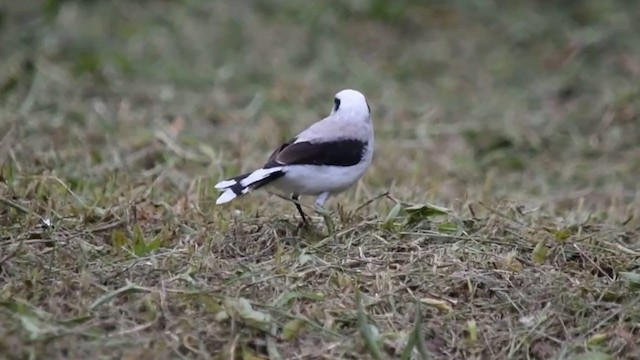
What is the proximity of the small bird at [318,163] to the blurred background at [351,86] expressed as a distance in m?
1.05

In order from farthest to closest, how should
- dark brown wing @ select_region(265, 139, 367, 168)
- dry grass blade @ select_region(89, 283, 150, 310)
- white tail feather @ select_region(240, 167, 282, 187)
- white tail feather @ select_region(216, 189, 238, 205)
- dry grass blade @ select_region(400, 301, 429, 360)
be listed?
dark brown wing @ select_region(265, 139, 367, 168), white tail feather @ select_region(240, 167, 282, 187), white tail feather @ select_region(216, 189, 238, 205), dry grass blade @ select_region(89, 283, 150, 310), dry grass blade @ select_region(400, 301, 429, 360)

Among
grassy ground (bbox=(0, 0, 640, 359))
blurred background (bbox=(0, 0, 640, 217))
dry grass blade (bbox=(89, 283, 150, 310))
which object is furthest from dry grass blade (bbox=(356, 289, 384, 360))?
blurred background (bbox=(0, 0, 640, 217))

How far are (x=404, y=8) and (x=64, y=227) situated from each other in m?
6.54

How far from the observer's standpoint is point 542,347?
4.41 meters

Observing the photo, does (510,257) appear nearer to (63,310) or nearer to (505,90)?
(63,310)

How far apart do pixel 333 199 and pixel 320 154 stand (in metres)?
1.37

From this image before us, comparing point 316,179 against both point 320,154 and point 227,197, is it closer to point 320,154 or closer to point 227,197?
point 320,154

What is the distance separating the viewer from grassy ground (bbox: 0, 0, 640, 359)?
4.36 metres

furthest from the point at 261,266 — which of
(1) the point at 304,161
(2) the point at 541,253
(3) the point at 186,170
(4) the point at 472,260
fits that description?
(3) the point at 186,170

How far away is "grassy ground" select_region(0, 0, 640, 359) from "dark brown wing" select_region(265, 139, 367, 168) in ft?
0.90

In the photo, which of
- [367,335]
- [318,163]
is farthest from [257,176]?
[367,335]

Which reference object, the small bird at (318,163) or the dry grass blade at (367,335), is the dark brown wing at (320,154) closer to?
the small bird at (318,163)

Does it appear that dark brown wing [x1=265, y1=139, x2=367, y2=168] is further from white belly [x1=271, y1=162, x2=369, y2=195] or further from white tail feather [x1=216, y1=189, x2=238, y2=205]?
white tail feather [x1=216, y1=189, x2=238, y2=205]

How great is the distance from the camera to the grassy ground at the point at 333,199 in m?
4.36
